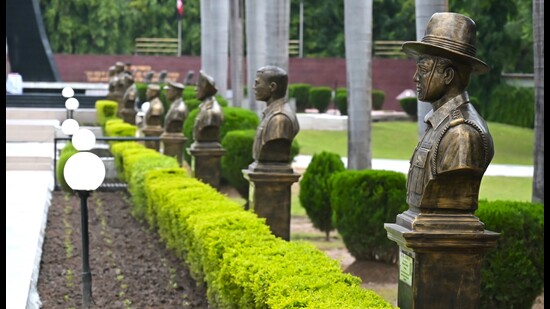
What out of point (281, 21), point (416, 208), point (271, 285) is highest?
point (281, 21)

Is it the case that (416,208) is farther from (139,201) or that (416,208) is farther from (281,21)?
(281,21)

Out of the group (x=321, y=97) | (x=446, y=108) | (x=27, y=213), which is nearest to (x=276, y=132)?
(x=446, y=108)

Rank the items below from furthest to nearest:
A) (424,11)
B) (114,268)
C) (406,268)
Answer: (114,268)
(424,11)
(406,268)

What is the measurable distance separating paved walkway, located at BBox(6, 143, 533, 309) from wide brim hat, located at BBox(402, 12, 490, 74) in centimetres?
374

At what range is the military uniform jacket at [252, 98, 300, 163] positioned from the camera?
360 inches

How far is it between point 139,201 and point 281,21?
4.48 m

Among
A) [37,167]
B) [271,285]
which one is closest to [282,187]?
[271,285]

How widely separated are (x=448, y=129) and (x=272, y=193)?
432 cm

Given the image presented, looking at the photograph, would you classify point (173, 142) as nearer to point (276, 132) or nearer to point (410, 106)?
point (276, 132)

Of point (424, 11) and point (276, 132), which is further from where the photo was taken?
point (424, 11)

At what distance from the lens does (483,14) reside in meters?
32.4

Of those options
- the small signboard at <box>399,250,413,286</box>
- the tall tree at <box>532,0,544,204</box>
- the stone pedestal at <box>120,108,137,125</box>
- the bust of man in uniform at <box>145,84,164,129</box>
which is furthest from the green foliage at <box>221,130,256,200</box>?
Result: the small signboard at <box>399,250,413,286</box>

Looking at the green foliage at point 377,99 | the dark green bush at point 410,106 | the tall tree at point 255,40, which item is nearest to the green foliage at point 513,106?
the dark green bush at point 410,106

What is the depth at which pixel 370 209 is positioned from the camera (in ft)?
33.4
